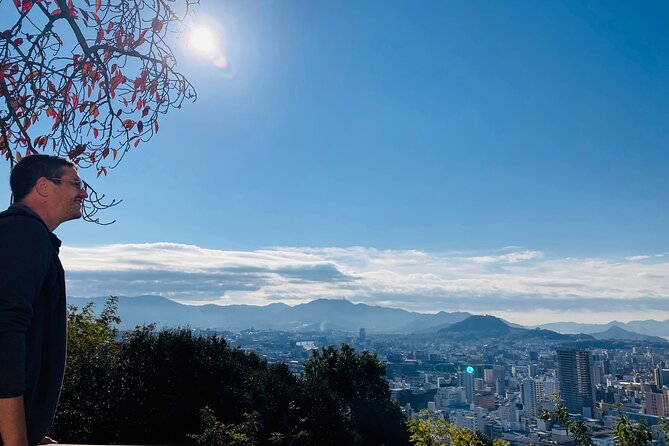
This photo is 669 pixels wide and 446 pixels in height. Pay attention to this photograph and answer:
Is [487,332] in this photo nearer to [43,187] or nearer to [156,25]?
[156,25]

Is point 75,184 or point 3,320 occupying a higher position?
point 75,184

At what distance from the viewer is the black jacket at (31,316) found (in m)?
1.08

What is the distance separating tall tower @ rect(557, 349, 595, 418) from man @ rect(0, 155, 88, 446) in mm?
45516

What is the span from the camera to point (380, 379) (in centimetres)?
1888

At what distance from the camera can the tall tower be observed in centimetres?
4322

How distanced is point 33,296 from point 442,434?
4.04 metres

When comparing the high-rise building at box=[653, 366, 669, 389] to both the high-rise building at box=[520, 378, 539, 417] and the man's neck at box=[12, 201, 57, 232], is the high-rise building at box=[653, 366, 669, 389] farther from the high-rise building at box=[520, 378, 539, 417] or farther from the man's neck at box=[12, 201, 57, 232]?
the man's neck at box=[12, 201, 57, 232]

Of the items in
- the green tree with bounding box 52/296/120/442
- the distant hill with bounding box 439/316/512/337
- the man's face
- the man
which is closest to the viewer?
the man

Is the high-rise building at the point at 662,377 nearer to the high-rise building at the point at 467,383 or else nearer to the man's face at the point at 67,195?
the high-rise building at the point at 467,383

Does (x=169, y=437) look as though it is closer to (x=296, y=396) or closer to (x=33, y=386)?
(x=296, y=396)

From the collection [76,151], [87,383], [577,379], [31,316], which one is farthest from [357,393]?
[577,379]

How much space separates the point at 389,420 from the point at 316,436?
6.93 meters

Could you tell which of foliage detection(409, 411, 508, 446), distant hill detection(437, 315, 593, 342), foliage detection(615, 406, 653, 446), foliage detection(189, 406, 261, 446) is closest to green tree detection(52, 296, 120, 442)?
foliage detection(189, 406, 261, 446)

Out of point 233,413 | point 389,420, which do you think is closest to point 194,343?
point 233,413
